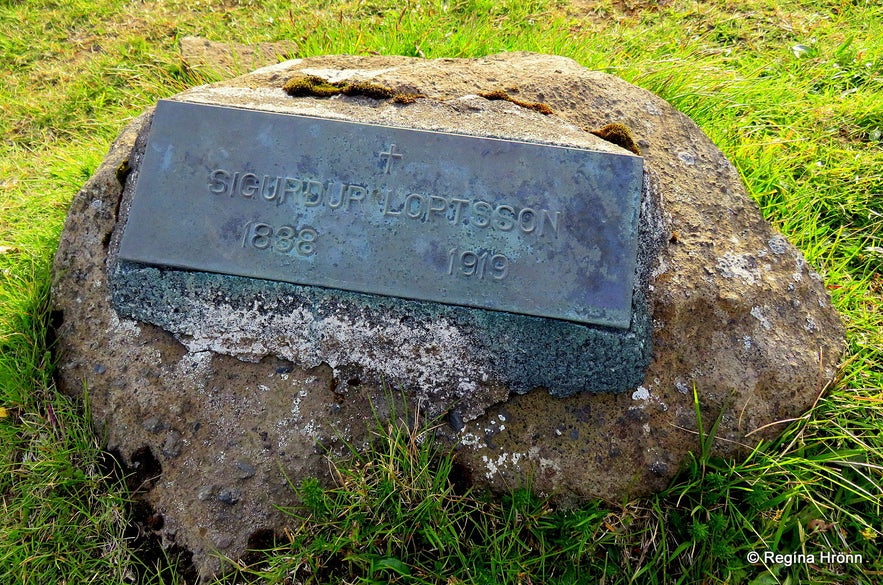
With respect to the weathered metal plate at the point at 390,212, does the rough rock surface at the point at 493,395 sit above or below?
below

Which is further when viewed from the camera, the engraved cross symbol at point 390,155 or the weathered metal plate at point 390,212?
the engraved cross symbol at point 390,155

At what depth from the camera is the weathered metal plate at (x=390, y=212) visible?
173cm

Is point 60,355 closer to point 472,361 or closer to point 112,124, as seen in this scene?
point 472,361

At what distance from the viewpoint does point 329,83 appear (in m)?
2.24

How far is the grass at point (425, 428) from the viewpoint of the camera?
1.76 m

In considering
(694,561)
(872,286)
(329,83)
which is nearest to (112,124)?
(329,83)

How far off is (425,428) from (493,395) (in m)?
0.24

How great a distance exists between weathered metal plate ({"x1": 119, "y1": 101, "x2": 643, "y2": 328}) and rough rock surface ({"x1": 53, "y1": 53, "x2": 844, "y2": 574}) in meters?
0.24

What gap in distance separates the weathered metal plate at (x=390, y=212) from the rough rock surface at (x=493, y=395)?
9.6 inches

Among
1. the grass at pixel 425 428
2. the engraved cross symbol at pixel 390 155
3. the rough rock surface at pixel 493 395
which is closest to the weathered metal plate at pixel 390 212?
the engraved cross symbol at pixel 390 155

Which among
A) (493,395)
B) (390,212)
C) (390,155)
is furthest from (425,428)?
(390,155)

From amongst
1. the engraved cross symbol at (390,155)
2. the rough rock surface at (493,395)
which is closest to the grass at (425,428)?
the rough rock surface at (493,395)

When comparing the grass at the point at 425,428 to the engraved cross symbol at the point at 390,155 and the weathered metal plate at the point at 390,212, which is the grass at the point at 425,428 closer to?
the weathered metal plate at the point at 390,212

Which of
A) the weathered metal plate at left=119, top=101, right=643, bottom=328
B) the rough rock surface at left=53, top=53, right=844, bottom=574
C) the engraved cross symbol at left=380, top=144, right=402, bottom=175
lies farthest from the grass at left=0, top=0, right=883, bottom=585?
the engraved cross symbol at left=380, top=144, right=402, bottom=175
